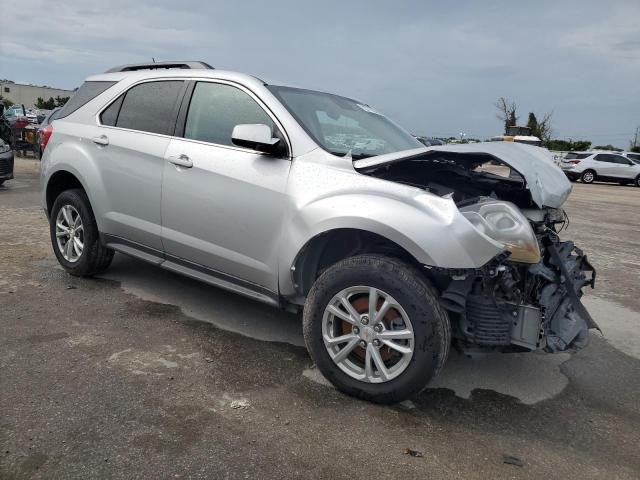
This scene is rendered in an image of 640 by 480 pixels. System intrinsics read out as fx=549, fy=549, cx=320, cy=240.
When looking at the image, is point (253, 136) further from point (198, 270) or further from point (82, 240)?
point (82, 240)

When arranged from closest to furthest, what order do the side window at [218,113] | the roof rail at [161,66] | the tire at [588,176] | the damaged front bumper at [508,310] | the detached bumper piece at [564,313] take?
the damaged front bumper at [508,310] < the detached bumper piece at [564,313] < the side window at [218,113] < the roof rail at [161,66] < the tire at [588,176]

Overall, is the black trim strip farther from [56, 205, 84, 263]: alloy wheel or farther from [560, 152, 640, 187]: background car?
[560, 152, 640, 187]: background car

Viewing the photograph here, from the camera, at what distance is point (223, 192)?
3535 millimetres

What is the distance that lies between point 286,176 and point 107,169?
1.79 meters

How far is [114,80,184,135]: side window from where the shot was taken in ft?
13.3

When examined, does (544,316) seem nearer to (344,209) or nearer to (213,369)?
(344,209)

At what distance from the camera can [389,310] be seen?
291 cm

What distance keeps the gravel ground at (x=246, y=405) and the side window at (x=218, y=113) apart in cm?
137

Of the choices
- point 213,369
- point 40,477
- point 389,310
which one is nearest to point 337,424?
point 389,310

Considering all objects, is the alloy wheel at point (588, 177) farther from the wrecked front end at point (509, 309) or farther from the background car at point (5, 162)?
the wrecked front end at point (509, 309)

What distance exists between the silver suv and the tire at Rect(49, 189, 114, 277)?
2.4 inches

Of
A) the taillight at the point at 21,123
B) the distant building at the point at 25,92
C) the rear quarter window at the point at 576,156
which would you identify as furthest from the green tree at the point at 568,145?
the distant building at the point at 25,92

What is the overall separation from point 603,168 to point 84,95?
26057mm

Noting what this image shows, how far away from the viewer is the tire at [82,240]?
4609 millimetres
